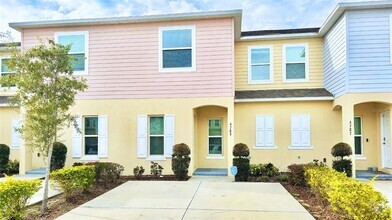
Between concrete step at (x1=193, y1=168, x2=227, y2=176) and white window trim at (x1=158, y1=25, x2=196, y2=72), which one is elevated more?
white window trim at (x1=158, y1=25, x2=196, y2=72)

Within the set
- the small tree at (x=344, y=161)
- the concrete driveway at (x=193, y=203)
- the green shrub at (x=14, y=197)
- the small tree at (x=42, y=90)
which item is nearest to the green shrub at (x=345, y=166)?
the small tree at (x=344, y=161)

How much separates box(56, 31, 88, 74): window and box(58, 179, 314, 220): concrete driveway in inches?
232

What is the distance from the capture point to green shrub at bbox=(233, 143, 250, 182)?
10203mm

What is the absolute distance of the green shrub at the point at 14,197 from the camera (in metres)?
5.62

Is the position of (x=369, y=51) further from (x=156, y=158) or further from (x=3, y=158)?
(x=3, y=158)

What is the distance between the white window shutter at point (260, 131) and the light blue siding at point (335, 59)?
3190 millimetres

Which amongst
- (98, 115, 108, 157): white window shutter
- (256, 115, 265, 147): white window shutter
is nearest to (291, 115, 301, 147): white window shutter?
(256, 115, 265, 147): white window shutter

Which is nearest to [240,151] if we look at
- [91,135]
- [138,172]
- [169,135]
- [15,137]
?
[169,135]

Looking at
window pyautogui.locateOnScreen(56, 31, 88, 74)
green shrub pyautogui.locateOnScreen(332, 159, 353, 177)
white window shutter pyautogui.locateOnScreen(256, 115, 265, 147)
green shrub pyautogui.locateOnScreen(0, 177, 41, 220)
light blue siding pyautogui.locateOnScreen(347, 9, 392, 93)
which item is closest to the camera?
green shrub pyautogui.locateOnScreen(0, 177, 41, 220)

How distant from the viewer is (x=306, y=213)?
20.0 ft

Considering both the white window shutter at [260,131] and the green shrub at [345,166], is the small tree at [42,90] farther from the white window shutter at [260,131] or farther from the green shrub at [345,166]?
the green shrub at [345,166]

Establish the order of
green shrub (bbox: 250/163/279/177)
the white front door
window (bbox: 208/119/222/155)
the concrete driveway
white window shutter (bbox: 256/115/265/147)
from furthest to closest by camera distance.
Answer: window (bbox: 208/119/222/155) < white window shutter (bbox: 256/115/265/147) < the white front door < green shrub (bbox: 250/163/279/177) < the concrete driveway

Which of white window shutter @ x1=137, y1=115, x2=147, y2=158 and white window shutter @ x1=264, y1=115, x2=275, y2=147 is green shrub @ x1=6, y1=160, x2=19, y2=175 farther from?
white window shutter @ x1=264, y1=115, x2=275, y2=147

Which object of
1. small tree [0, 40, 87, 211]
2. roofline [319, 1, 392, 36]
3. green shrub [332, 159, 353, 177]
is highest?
roofline [319, 1, 392, 36]
